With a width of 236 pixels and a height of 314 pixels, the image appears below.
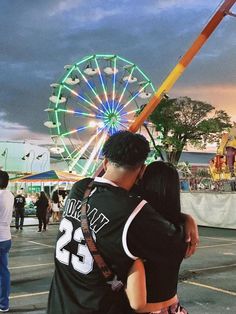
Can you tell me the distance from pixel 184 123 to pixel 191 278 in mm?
23388

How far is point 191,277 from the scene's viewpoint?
23.0 ft

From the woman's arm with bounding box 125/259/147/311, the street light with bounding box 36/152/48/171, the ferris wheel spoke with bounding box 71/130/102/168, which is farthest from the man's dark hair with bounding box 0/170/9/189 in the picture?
the street light with bounding box 36/152/48/171

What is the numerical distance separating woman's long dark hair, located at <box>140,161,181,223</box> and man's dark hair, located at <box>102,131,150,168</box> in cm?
11

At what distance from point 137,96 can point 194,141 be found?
17.8ft

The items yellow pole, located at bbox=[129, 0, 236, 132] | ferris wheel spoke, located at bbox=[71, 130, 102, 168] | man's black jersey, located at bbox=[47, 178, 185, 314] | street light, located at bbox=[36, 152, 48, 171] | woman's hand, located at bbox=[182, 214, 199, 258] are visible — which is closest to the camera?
man's black jersey, located at bbox=[47, 178, 185, 314]

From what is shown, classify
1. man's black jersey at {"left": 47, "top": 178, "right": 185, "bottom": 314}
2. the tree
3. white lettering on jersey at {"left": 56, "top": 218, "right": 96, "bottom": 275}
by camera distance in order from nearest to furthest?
man's black jersey at {"left": 47, "top": 178, "right": 185, "bottom": 314}
white lettering on jersey at {"left": 56, "top": 218, "right": 96, "bottom": 275}
the tree

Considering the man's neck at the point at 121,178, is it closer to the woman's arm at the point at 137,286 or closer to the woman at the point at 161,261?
the woman at the point at 161,261

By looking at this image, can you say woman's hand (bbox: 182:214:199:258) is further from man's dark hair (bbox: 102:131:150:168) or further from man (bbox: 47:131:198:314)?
man's dark hair (bbox: 102:131:150:168)

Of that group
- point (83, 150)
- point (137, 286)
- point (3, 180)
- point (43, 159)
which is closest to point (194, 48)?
point (3, 180)

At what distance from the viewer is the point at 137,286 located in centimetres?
172

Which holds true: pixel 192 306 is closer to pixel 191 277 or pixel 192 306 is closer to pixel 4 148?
pixel 191 277

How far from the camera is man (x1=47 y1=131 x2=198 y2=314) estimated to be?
1675mm

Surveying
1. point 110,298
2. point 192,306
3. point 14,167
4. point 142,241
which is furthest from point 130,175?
point 14,167

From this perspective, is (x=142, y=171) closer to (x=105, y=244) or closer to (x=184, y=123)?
(x=105, y=244)
